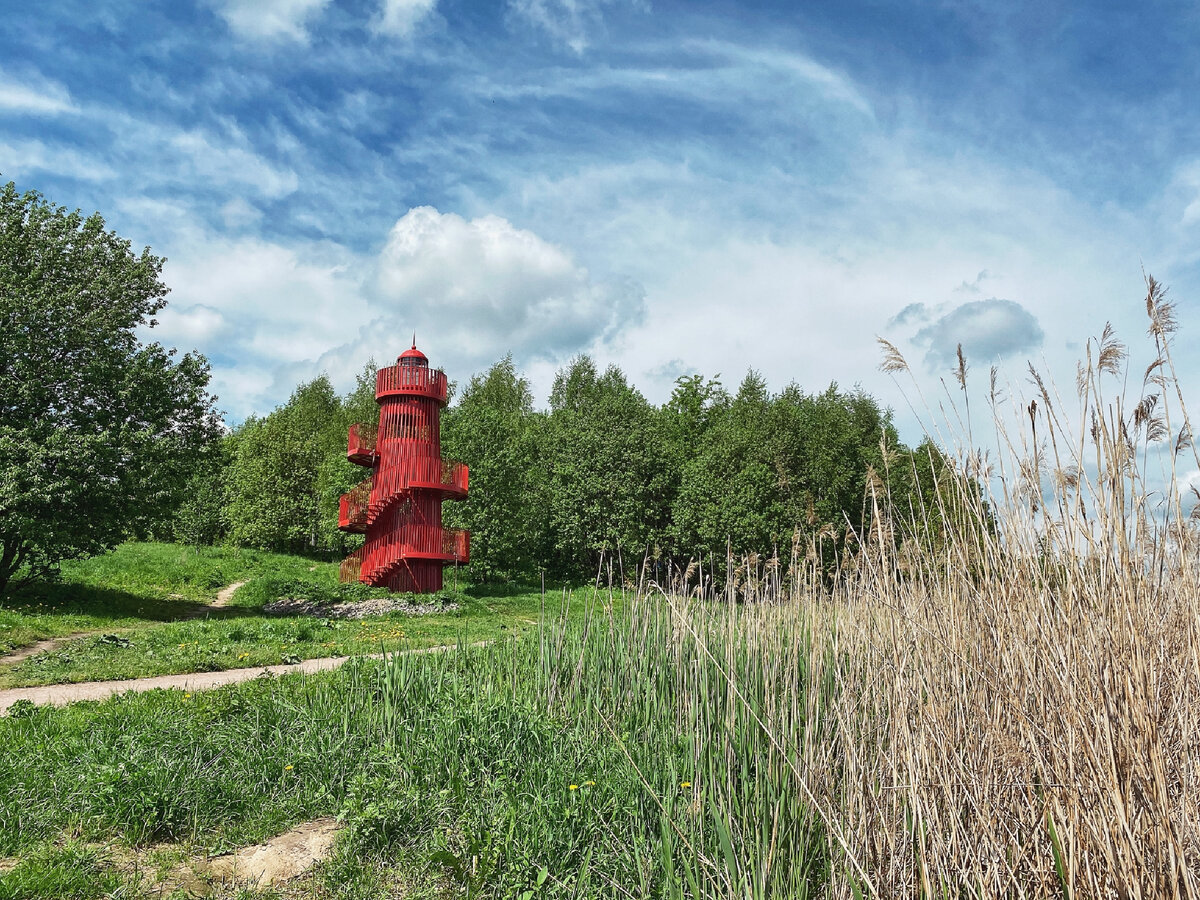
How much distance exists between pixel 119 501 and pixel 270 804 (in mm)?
12955

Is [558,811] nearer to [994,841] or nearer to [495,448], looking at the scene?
[994,841]

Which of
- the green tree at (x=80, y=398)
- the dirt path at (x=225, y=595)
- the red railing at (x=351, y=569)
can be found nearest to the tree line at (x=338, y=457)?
the green tree at (x=80, y=398)

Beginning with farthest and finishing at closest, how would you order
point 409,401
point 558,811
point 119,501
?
point 409,401 < point 119,501 < point 558,811

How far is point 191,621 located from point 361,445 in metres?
7.97

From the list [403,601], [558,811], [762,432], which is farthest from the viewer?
[762,432]

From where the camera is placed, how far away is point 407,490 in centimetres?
2012

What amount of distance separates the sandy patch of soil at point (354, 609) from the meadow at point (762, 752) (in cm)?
1016

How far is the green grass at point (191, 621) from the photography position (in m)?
9.43

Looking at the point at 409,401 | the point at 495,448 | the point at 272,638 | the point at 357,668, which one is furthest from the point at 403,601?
the point at 357,668

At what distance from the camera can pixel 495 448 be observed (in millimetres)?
26688

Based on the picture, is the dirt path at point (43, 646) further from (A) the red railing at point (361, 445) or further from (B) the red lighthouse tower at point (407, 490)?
(A) the red railing at point (361, 445)

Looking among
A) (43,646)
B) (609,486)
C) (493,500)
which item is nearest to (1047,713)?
(43,646)

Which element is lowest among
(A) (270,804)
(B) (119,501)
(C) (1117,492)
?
(A) (270,804)

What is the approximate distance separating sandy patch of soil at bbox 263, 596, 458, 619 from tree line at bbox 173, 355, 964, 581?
11.4 ft
